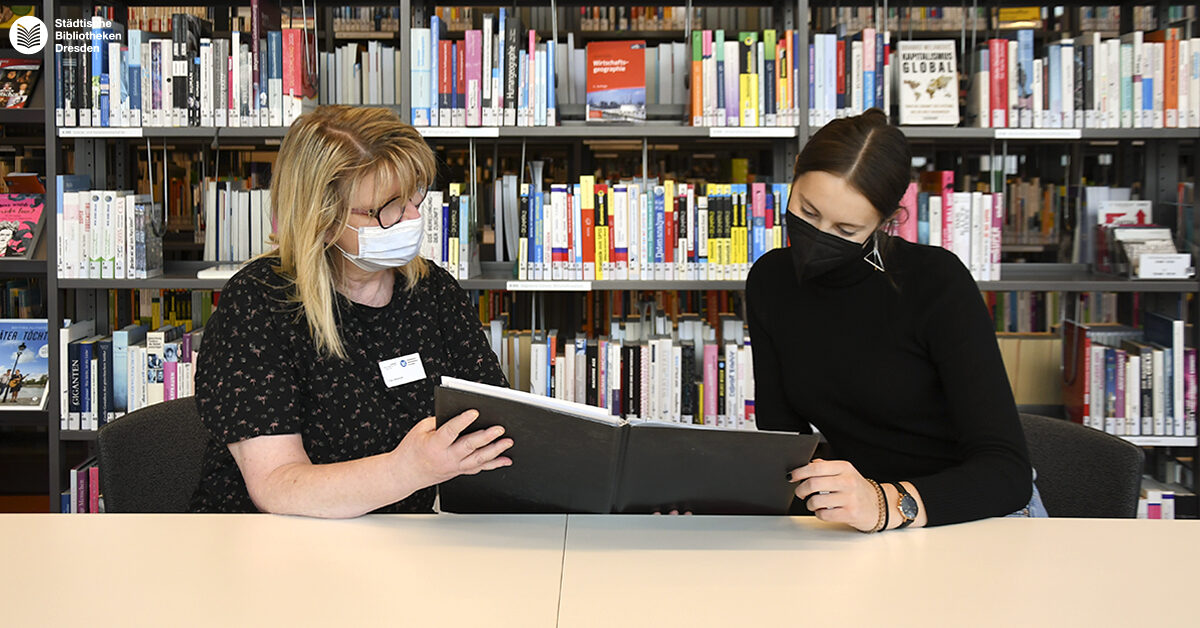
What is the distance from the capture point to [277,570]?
130 cm

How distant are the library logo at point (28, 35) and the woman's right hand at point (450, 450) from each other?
252cm

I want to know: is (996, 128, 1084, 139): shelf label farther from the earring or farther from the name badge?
the name badge

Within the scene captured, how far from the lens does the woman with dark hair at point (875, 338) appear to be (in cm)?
172

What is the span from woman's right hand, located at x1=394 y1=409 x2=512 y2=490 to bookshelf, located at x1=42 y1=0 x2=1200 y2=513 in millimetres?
1638

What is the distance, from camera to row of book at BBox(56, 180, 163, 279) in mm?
3137

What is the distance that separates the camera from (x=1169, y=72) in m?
3.12

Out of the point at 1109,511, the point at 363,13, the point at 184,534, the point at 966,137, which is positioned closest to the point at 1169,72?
the point at 966,137

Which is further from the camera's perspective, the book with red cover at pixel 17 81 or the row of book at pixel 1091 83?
the book with red cover at pixel 17 81

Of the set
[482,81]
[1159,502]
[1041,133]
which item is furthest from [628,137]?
[1159,502]

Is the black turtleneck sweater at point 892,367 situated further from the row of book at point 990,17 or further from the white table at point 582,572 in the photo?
the row of book at point 990,17

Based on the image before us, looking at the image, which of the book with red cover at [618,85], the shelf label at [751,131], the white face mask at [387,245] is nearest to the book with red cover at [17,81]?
the book with red cover at [618,85]

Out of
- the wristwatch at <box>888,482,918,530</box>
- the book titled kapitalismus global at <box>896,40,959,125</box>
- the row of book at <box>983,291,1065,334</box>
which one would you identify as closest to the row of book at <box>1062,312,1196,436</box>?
the row of book at <box>983,291,1065,334</box>

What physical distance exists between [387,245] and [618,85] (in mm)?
1545

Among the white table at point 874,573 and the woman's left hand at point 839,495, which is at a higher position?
the woman's left hand at point 839,495
